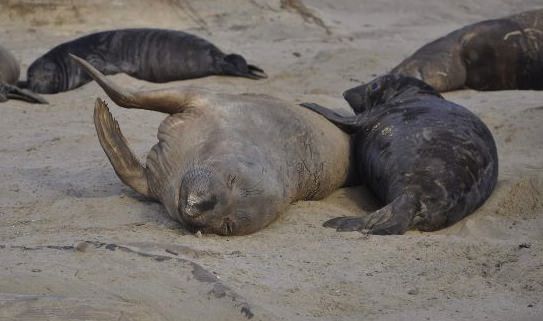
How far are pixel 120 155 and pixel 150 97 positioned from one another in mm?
311

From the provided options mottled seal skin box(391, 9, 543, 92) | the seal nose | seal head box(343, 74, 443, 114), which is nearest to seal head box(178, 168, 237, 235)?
the seal nose

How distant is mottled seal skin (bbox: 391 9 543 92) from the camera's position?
30.2ft

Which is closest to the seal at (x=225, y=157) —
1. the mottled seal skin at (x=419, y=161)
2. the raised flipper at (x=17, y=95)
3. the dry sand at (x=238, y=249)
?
the dry sand at (x=238, y=249)

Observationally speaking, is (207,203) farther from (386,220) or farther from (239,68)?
(239,68)

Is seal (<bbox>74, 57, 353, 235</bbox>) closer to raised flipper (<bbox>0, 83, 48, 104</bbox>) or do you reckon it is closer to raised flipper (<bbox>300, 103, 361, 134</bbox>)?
raised flipper (<bbox>300, 103, 361, 134</bbox>)

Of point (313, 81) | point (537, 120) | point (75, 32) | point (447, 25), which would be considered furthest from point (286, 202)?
point (447, 25)

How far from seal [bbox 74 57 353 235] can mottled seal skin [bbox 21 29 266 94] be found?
13.6 ft

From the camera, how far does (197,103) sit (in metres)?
5.10

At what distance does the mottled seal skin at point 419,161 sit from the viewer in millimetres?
4988

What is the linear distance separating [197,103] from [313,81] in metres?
4.11

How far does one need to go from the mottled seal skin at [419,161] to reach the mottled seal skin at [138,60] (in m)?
3.72

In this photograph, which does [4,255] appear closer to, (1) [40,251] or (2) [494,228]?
(1) [40,251]

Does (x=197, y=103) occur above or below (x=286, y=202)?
above

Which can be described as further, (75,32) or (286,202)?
(75,32)
